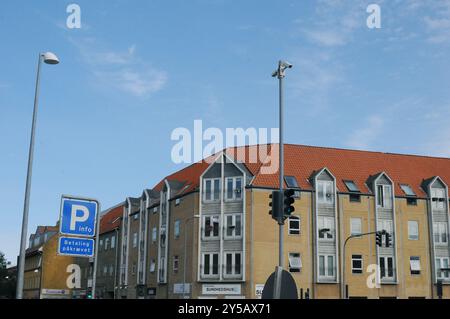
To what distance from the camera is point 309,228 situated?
5097cm

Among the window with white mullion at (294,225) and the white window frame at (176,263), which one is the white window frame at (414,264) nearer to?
the window with white mullion at (294,225)

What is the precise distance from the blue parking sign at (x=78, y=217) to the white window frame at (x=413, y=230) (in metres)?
45.8

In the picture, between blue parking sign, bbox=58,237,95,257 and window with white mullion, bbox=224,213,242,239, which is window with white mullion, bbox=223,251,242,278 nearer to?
window with white mullion, bbox=224,213,242,239

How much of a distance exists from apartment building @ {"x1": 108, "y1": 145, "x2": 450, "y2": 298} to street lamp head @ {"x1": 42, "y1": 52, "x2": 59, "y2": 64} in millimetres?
33603

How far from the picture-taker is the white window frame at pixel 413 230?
54188mm

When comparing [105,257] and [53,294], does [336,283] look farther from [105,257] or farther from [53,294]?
[53,294]

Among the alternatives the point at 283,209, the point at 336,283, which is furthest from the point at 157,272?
the point at 283,209

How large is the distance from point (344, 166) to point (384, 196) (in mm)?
4787

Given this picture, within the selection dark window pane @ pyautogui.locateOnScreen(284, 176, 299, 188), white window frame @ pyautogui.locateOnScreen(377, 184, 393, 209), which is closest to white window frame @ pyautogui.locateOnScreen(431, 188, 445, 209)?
white window frame @ pyautogui.locateOnScreen(377, 184, 393, 209)

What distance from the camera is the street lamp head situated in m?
17.6

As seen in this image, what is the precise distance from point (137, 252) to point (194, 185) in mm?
14726

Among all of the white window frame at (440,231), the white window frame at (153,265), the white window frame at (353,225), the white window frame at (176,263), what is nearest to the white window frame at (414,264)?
the white window frame at (440,231)

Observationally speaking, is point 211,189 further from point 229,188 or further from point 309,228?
point 309,228
